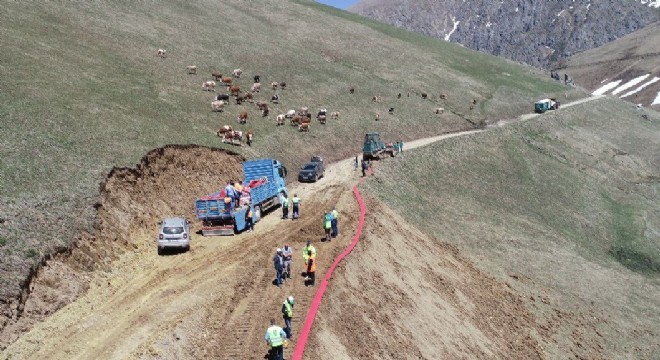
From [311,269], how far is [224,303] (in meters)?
4.09

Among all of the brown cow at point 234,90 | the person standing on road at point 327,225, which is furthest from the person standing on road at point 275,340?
the brown cow at point 234,90

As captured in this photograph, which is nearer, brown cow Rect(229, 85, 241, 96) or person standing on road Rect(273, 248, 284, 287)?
person standing on road Rect(273, 248, 284, 287)

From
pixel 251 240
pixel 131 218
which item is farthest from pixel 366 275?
pixel 131 218

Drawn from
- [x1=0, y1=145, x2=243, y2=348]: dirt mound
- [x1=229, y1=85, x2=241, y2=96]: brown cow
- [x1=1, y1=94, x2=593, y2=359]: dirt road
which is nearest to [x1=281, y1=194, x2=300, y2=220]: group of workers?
[x1=1, y1=94, x2=593, y2=359]: dirt road

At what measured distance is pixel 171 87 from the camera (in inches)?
2242

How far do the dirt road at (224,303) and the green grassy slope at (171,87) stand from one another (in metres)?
3.55

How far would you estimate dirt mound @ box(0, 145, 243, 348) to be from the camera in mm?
23125

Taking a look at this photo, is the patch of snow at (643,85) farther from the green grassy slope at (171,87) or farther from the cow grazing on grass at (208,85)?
the cow grazing on grass at (208,85)

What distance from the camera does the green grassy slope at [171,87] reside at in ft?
100

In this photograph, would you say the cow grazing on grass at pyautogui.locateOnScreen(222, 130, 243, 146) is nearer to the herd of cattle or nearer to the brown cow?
the herd of cattle

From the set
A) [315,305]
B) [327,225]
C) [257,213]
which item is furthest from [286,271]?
[257,213]

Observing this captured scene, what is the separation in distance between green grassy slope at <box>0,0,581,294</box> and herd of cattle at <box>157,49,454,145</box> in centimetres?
105

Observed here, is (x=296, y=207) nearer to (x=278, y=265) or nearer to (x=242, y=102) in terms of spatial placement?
(x=278, y=265)

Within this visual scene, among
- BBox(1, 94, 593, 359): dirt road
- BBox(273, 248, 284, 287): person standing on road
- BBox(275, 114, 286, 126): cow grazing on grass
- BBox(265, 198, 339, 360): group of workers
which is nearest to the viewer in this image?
BBox(265, 198, 339, 360): group of workers
